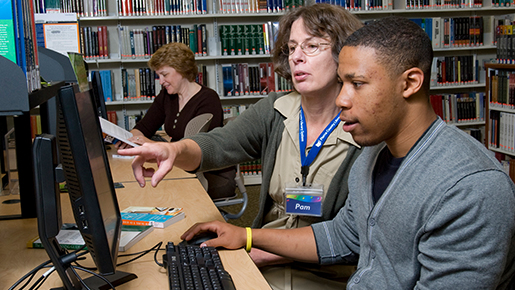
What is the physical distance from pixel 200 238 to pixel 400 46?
0.73m

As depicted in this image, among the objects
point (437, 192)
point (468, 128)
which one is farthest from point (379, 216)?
point (468, 128)

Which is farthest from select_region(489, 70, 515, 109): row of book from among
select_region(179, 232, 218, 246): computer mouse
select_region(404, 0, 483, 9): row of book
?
select_region(179, 232, 218, 246): computer mouse

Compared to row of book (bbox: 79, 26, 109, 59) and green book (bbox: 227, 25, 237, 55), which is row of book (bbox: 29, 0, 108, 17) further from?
green book (bbox: 227, 25, 237, 55)

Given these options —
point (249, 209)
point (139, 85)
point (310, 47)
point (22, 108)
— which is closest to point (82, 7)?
point (139, 85)

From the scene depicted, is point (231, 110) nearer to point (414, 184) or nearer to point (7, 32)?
point (7, 32)

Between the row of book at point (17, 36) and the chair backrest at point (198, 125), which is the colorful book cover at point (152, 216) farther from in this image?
the chair backrest at point (198, 125)

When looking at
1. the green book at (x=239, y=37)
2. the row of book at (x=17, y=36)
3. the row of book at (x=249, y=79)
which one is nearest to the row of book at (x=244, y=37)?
the green book at (x=239, y=37)

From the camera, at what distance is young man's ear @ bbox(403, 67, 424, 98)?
960mm

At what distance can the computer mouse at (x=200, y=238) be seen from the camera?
4.17 ft

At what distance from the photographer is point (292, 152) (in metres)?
1.57

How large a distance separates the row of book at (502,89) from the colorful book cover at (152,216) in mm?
3257

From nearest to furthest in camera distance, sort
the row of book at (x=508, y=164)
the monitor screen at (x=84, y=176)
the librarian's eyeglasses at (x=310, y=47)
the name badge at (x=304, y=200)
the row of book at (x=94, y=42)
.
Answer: the monitor screen at (x=84, y=176) → the name badge at (x=304, y=200) → the librarian's eyeglasses at (x=310, y=47) → the row of book at (x=508, y=164) → the row of book at (x=94, y=42)

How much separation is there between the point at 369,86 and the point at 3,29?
80 cm

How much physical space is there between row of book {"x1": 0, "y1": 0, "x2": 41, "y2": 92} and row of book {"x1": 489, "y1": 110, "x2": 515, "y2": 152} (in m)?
3.81
